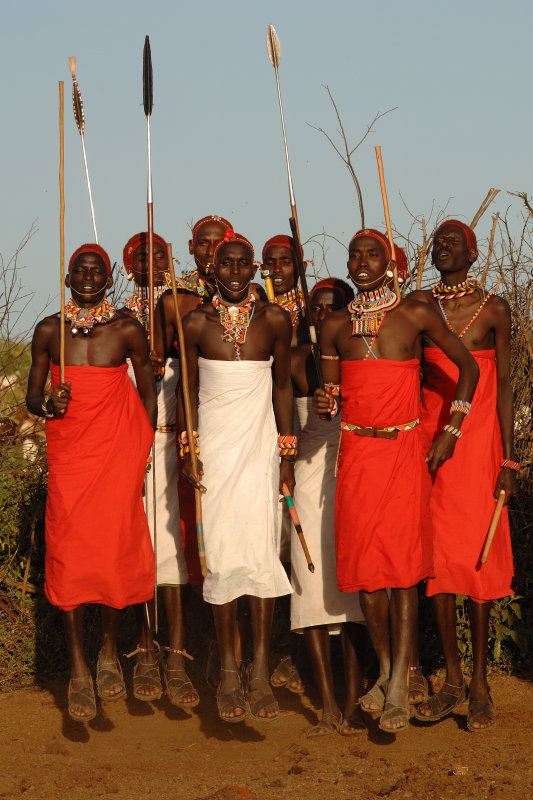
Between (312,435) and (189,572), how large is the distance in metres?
1.18

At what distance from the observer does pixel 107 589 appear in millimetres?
6172

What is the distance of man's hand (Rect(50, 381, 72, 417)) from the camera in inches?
235

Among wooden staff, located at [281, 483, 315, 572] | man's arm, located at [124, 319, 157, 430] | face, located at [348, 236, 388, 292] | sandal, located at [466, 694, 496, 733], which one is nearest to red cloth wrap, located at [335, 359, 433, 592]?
wooden staff, located at [281, 483, 315, 572]

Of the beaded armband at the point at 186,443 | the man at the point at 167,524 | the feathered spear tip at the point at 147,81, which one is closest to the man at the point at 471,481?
the beaded armband at the point at 186,443

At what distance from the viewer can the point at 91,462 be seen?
615 cm

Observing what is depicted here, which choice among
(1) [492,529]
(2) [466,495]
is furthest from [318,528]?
(1) [492,529]

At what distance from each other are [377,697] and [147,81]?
157 inches

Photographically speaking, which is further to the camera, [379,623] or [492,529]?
[492,529]

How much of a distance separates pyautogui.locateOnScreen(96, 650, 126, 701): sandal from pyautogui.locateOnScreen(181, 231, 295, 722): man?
2.19ft

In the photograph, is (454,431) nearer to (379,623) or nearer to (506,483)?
(506,483)

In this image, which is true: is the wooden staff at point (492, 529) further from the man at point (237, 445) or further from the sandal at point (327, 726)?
the sandal at point (327, 726)

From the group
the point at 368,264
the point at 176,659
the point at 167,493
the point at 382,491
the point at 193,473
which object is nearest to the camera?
the point at 382,491

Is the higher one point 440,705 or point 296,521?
point 296,521

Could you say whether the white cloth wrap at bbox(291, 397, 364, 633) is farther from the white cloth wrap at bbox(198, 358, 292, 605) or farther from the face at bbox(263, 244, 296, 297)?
the face at bbox(263, 244, 296, 297)
